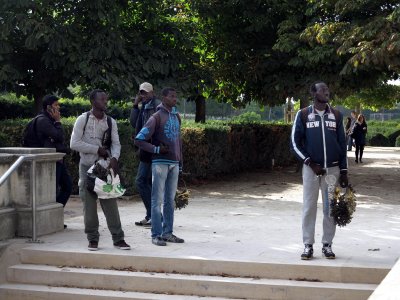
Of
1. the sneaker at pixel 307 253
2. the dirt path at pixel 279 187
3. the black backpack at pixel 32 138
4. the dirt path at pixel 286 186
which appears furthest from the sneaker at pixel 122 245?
the dirt path at pixel 286 186

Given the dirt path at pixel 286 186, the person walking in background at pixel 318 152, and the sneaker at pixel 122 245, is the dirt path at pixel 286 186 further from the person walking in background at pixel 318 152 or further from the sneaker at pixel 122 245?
the person walking in background at pixel 318 152

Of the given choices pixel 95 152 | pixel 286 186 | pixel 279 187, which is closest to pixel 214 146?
pixel 279 187

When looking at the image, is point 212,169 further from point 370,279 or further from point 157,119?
point 370,279

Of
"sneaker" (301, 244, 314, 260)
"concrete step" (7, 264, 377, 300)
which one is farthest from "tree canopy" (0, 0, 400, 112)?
"concrete step" (7, 264, 377, 300)

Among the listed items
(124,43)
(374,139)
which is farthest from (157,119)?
(374,139)

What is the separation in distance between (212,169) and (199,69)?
250cm

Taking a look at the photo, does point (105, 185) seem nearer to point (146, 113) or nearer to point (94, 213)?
point (94, 213)

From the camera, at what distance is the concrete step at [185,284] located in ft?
21.6

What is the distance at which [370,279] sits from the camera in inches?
266

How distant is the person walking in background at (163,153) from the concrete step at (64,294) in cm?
119

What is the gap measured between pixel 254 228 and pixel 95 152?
9.35 feet

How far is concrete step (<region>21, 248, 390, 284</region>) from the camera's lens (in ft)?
22.3

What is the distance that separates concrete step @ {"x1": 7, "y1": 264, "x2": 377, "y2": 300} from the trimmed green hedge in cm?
508

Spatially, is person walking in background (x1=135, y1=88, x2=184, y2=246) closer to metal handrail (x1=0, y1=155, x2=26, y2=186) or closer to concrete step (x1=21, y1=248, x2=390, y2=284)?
concrete step (x1=21, y1=248, x2=390, y2=284)
